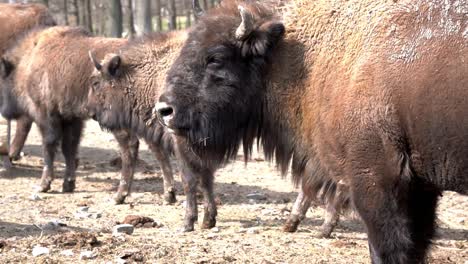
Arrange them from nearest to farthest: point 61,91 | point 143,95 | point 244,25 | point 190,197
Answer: point 244,25 < point 190,197 < point 143,95 < point 61,91

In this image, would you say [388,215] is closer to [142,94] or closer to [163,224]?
[163,224]

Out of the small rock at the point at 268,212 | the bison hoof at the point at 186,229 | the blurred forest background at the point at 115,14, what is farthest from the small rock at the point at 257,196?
the blurred forest background at the point at 115,14

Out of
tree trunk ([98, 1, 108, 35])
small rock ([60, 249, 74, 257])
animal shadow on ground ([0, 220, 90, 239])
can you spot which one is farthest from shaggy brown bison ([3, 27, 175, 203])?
tree trunk ([98, 1, 108, 35])

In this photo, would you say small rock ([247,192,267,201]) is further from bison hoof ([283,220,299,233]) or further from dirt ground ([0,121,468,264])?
bison hoof ([283,220,299,233])

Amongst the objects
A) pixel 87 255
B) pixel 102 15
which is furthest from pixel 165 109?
pixel 102 15

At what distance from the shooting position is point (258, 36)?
15.4ft

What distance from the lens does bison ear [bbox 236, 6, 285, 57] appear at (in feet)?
15.3

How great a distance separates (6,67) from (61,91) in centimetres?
168

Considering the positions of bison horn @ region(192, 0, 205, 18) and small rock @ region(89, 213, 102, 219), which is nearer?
bison horn @ region(192, 0, 205, 18)

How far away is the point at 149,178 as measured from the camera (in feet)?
35.9

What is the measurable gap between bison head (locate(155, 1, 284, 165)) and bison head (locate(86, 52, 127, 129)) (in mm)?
4270

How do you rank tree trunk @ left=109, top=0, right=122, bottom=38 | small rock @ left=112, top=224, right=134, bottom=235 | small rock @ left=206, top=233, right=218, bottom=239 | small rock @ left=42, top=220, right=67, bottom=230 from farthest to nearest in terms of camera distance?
tree trunk @ left=109, top=0, right=122, bottom=38
small rock @ left=42, top=220, right=67, bottom=230
small rock @ left=206, top=233, right=218, bottom=239
small rock @ left=112, top=224, right=134, bottom=235

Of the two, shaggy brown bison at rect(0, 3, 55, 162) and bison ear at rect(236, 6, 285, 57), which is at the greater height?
shaggy brown bison at rect(0, 3, 55, 162)

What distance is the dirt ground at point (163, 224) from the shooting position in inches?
230
